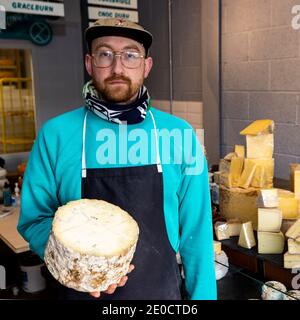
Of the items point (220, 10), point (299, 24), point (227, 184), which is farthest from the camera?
point (220, 10)

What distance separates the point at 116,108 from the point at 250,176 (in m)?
0.49

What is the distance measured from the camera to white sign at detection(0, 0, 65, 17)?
156 centimetres

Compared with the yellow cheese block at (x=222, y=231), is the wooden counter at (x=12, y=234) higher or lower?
lower

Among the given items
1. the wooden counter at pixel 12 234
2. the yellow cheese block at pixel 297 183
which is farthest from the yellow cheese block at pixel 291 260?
the wooden counter at pixel 12 234

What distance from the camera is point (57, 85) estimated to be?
3039 millimetres

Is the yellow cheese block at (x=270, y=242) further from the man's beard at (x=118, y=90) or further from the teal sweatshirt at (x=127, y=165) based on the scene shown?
the man's beard at (x=118, y=90)

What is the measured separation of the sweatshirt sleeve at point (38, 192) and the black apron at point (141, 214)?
7 cm

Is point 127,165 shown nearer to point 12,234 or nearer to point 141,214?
point 141,214

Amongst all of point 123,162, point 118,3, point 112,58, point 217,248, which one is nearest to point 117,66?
point 112,58

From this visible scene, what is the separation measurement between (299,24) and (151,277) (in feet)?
4.11

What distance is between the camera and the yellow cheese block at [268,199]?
0.97 metres

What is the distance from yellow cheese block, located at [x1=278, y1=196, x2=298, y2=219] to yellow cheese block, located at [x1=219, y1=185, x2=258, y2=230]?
7 cm
